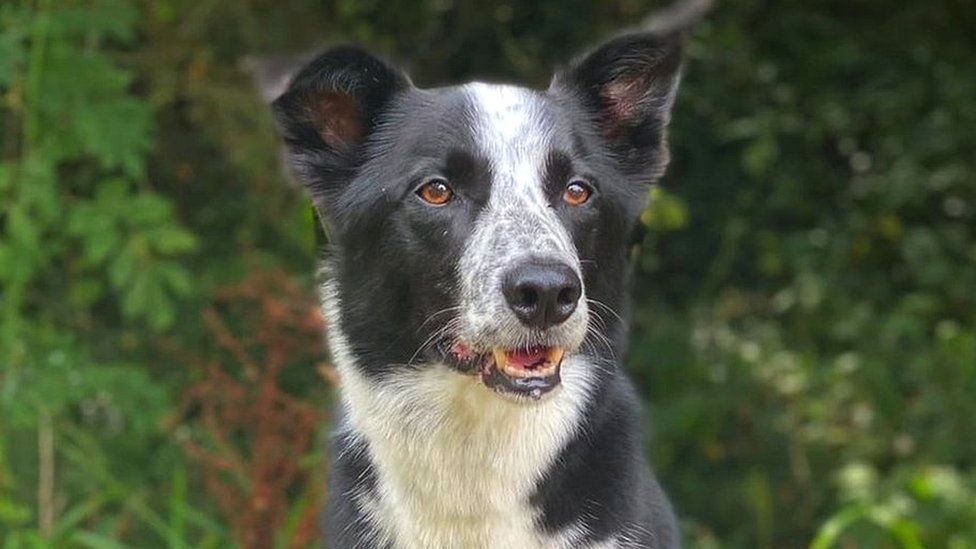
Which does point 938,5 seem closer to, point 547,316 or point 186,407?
point 186,407

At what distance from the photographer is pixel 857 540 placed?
17.0ft

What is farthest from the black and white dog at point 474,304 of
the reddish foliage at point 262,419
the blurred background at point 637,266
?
the reddish foliage at point 262,419

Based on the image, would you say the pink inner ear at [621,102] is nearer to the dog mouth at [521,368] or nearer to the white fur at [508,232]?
the white fur at [508,232]

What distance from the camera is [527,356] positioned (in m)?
2.92

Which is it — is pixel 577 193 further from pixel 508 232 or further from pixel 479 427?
pixel 479 427

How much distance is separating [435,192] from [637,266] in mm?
3165

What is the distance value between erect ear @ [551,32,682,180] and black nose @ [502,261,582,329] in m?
0.54

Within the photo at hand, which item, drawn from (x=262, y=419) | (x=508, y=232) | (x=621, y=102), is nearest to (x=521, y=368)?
(x=508, y=232)

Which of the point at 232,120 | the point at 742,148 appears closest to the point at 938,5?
the point at 742,148

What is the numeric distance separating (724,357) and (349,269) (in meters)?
3.68

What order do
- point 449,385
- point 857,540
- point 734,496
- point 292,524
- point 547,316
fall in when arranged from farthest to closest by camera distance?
point 734,496 < point 857,540 < point 292,524 < point 449,385 < point 547,316

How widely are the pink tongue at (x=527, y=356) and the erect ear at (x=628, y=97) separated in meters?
0.51

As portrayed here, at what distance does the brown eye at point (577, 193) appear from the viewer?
3008 mm

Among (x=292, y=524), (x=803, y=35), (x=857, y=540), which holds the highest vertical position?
(x=803, y=35)
